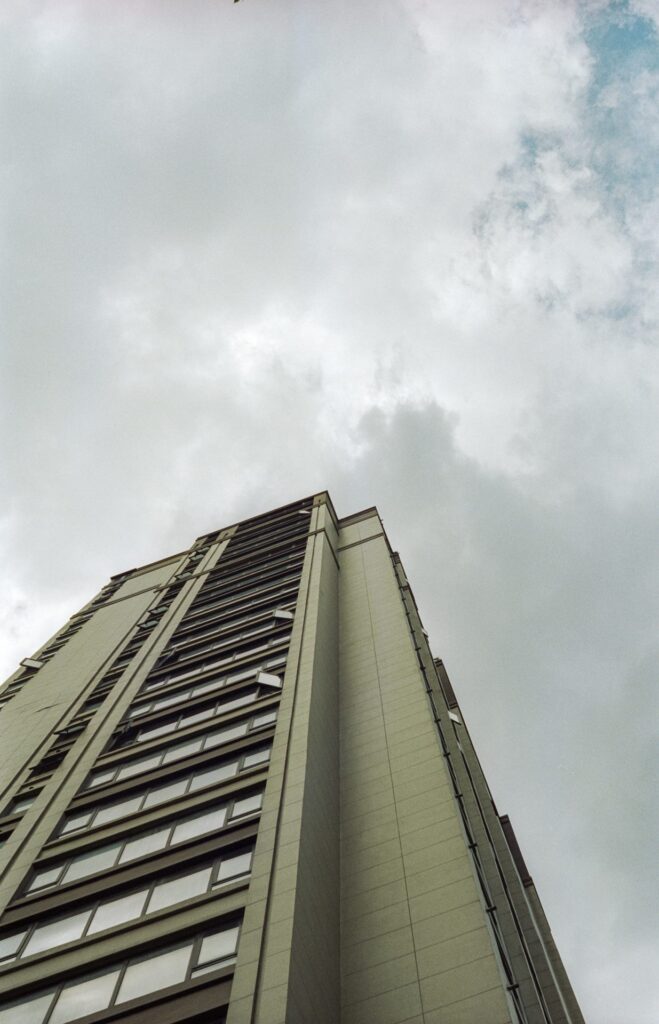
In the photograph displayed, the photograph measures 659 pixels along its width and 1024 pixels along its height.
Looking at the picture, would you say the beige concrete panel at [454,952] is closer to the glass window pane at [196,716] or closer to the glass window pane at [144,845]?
the glass window pane at [144,845]

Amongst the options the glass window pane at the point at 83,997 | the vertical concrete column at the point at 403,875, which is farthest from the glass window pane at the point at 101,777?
the glass window pane at the point at 83,997

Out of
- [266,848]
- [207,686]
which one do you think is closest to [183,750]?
[207,686]

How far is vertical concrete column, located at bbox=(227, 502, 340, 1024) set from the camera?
1519cm

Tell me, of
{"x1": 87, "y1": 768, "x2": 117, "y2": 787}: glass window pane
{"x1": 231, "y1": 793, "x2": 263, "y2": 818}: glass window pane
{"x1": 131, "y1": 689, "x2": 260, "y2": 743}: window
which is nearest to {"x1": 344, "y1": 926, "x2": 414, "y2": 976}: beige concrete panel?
{"x1": 231, "y1": 793, "x2": 263, "y2": 818}: glass window pane

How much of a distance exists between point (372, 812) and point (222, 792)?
506 cm

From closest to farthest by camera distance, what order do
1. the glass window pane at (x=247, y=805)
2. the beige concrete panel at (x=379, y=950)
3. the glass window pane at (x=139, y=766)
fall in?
1. the beige concrete panel at (x=379, y=950)
2. the glass window pane at (x=247, y=805)
3. the glass window pane at (x=139, y=766)

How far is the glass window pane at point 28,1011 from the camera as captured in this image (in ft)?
56.6

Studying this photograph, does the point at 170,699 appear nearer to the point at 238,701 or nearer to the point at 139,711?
the point at 139,711

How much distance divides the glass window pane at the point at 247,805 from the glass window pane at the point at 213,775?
187cm

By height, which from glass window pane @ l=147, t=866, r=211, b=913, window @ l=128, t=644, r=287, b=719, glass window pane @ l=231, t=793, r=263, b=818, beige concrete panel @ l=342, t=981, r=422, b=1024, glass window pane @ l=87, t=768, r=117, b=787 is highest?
window @ l=128, t=644, r=287, b=719

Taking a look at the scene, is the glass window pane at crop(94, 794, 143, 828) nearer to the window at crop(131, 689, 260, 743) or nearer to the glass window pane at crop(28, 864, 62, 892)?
the glass window pane at crop(28, 864, 62, 892)

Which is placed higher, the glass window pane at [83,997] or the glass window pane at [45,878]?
the glass window pane at [45,878]

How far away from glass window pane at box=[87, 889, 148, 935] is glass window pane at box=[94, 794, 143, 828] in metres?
4.34

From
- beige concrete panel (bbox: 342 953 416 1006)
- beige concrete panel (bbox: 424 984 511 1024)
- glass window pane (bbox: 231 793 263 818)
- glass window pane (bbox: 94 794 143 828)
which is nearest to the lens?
beige concrete panel (bbox: 424 984 511 1024)
